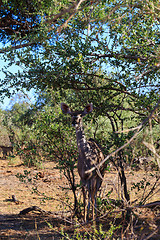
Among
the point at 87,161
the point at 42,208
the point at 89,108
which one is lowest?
the point at 42,208

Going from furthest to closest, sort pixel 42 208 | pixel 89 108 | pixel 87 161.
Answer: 1. pixel 42 208
2. pixel 89 108
3. pixel 87 161

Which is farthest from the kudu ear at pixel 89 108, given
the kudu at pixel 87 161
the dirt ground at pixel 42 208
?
the dirt ground at pixel 42 208

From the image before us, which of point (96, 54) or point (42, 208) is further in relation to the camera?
point (42, 208)

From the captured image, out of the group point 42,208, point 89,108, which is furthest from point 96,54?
point 42,208

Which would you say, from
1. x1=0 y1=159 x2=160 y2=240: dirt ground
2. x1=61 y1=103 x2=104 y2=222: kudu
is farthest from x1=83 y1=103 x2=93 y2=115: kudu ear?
x1=0 y1=159 x2=160 y2=240: dirt ground

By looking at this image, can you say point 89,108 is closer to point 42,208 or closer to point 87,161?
point 87,161

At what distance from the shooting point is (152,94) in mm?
5602

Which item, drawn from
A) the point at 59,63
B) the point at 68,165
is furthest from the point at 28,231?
the point at 59,63

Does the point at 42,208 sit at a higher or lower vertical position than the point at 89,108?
lower

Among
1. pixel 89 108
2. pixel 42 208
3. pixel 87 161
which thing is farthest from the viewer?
pixel 42 208

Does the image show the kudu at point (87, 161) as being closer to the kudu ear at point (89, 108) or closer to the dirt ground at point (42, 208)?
the kudu ear at point (89, 108)

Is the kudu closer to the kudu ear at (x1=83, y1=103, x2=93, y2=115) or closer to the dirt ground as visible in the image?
the kudu ear at (x1=83, y1=103, x2=93, y2=115)

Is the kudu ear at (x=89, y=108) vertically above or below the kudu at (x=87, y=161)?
above

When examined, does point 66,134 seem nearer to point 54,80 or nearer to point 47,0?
point 54,80
